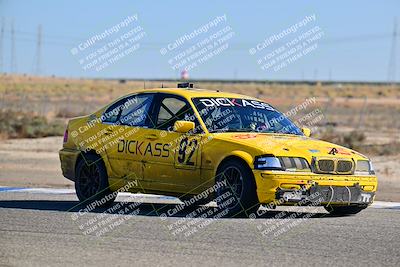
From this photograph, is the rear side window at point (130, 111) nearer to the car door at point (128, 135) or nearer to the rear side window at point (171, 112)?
the car door at point (128, 135)

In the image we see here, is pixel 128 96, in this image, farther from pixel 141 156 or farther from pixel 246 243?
pixel 246 243

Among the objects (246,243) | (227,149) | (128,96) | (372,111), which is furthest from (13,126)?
(372,111)

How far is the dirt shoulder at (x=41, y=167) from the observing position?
692 inches

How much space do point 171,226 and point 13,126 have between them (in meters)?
21.4

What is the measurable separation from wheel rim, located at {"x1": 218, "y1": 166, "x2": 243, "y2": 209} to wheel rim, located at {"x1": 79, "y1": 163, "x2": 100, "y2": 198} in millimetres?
2174

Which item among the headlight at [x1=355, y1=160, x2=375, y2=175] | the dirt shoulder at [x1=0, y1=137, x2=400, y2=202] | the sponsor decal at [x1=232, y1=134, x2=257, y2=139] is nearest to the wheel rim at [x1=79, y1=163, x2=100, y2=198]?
the sponsor decal at [x1=232, y1=134, x2=257, y2=139]

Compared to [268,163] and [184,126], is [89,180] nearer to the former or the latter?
[184,126]

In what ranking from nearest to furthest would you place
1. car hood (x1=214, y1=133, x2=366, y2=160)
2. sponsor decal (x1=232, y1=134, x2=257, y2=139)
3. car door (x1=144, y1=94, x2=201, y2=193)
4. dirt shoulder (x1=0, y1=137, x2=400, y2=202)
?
1. car hood (x1=214, y1=133, x2=366, y2=160)
2. sponsor decal (x1=232, y1=134, x2=257, y2=139)
3. car door (x1=144, y1=94, x2=201, y2=193)
4. dirt shoulder (x1=0, y1=137, x2=400, y2=202)

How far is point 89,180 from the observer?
13.0 m

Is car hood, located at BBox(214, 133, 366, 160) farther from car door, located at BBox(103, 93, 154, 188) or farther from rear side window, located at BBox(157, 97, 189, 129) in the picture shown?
car door, located at BBox(103, 93, 154, 188)

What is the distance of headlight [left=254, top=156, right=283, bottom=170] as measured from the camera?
36.2ft

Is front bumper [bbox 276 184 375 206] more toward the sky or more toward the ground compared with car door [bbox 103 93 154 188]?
more toward the ground

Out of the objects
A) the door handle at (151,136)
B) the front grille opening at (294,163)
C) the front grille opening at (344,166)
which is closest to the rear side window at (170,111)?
the door handle at (151,136)

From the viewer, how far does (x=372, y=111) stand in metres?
57.3
